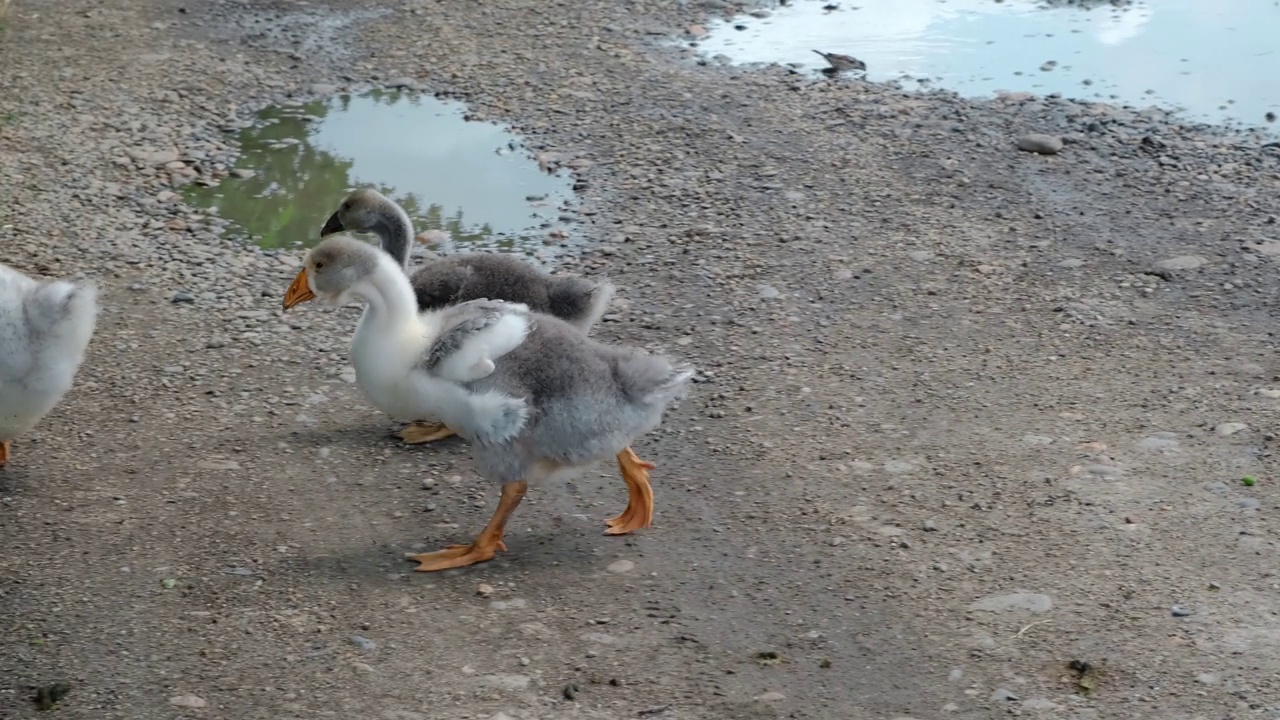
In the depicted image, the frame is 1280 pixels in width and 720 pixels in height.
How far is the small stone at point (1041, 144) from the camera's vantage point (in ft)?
27.9

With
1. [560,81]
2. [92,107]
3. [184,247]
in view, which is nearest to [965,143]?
[560,81]

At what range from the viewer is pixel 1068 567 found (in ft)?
16.1

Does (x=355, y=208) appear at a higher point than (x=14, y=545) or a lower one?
higher

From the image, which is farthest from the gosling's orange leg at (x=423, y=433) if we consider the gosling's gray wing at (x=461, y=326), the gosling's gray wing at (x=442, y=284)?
the gosling's gray wing at (x=461, y=326)

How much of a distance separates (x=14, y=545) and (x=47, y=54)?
18.7 ft

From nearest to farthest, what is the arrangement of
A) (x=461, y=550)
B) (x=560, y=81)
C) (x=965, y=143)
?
(x=461, y=550) < (x=965, y=143) < (x=560, y=81)

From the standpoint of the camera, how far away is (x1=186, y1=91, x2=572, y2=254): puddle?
7.62 metres

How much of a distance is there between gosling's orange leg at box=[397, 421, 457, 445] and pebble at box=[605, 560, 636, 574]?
1.13m

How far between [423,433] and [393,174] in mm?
2948

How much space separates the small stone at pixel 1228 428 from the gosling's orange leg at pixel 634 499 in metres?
2.35

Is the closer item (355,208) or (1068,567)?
(1068,567)

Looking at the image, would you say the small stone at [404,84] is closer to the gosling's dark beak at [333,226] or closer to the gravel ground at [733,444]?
the gravel ground at [733,444]

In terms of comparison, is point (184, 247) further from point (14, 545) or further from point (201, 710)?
point (201, 710)

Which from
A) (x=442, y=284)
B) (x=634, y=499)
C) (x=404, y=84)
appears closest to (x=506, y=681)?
(x=634, y=499)
